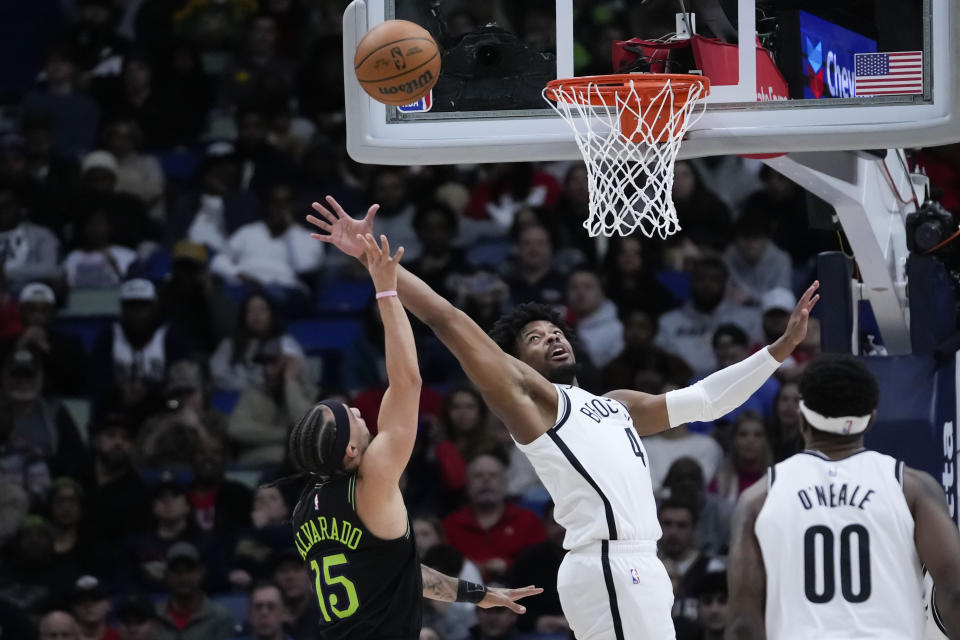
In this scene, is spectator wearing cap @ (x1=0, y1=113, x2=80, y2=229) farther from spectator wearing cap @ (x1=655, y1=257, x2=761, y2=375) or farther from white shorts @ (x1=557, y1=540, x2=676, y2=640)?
white shorts @ (x1=557, y1=540, x2=676, y2=640)

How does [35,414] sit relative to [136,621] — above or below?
above

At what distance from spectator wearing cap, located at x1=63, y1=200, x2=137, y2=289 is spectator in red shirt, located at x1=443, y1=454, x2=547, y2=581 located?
3553 millimetres

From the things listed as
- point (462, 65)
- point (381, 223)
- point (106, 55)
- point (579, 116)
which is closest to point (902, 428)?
point (579, 116)

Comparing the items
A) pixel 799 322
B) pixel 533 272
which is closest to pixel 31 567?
pixel 533 272

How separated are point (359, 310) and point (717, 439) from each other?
2.99 meters

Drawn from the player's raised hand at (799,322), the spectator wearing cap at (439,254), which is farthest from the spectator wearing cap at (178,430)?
the player's raised hand at (799,322)

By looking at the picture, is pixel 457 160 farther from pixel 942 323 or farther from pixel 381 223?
pixel 381 223

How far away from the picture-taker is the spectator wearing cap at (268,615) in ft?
29.6

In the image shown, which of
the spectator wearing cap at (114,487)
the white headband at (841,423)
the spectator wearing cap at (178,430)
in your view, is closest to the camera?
the white headband at (841,423)

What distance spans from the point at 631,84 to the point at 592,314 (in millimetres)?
4436

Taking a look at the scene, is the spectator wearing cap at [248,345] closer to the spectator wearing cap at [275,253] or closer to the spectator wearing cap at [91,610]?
the spectator wearing cap at [275,253]

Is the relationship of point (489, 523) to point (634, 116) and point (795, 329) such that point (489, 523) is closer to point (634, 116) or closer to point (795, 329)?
point (795, 329)

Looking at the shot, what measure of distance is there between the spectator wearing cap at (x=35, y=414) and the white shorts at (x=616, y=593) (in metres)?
5.42

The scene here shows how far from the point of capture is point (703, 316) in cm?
1058
